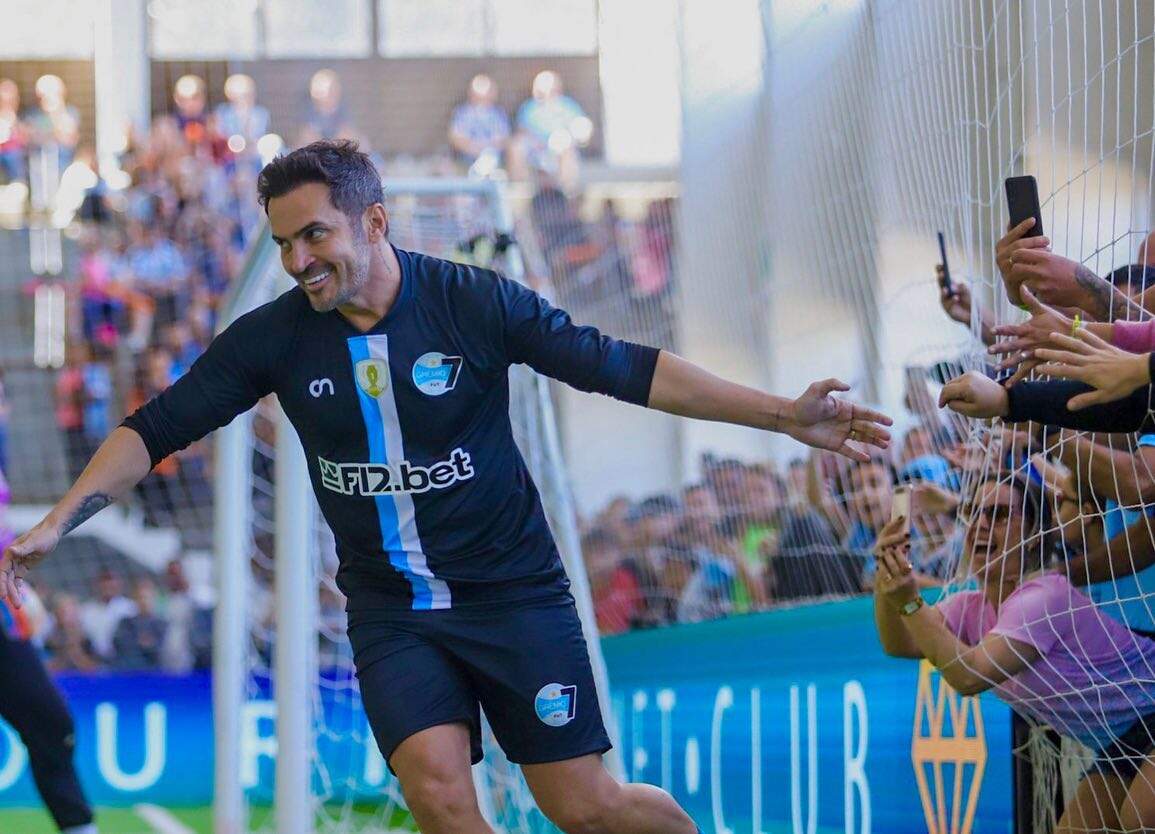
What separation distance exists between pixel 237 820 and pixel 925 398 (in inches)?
140

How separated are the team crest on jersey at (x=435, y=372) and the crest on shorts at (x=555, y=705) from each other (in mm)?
815

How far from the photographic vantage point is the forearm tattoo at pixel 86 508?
4461mm

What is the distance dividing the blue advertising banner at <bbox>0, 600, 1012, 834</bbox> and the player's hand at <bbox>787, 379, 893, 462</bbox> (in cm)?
165

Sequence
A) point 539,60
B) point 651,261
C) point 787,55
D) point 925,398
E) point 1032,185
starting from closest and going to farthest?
point 1032,185, point 925,398, point 787,55, point 651,261, point 539,60

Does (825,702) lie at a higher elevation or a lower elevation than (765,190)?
lower

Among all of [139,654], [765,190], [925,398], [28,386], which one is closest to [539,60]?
[28,386]

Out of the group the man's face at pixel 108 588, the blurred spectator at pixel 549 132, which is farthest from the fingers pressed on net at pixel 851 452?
the blurred spectator at pixel 549 132

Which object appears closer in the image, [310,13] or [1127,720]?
[1127,720]

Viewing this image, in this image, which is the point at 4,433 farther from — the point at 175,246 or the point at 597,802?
the point at 597,802

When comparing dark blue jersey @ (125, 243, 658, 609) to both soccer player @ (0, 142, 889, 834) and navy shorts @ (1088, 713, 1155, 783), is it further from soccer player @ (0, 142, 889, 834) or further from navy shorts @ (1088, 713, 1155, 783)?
navy shorts @ (1088, 713, 1155, 783)

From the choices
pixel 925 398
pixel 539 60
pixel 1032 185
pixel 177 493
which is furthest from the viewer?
pixel 539 60

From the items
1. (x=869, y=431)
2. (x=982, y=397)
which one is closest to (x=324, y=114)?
(x=869, y=431)

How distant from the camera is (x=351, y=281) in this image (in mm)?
4488

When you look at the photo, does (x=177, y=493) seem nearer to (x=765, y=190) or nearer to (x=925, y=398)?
(x=765, y=190)
